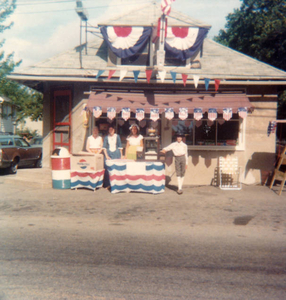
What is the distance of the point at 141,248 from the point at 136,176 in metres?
4.39

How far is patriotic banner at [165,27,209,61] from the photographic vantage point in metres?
11.4

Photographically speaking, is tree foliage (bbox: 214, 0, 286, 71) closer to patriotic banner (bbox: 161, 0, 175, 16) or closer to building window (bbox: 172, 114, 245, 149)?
building window (bbox: 172, 114, 245, 149)

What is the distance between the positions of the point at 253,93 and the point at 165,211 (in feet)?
18.9

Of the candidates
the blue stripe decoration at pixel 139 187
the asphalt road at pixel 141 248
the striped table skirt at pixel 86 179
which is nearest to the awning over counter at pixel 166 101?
the striped table skirt at pixel 86 179

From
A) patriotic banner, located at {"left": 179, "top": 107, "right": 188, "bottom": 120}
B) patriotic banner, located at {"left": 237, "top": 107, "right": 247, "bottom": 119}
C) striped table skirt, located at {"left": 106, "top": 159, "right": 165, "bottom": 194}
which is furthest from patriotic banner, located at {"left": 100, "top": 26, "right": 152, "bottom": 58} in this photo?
striped table skirt, located at {"left": 106, "top": 159, "right": 165, "bottom": 194}

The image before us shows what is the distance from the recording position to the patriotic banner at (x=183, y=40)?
1141 centimetres

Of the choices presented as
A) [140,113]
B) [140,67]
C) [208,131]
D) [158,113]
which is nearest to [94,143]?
[140,113]

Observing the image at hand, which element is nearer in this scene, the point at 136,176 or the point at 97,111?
the point at 136,176

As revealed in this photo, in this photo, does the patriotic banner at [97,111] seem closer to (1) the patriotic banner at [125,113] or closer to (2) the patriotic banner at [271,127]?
(1) the patriotic banner at [125,113]

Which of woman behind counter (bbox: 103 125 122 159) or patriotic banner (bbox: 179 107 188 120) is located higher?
patriotic banner (bbox: 179 107 188 120)

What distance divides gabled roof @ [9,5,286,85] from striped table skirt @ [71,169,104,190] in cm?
306

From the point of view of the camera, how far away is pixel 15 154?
14.3 metres

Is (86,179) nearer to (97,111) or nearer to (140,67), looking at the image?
(97,111)

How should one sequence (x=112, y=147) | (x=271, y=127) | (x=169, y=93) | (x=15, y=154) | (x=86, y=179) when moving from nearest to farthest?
(x=86, y=179) → (x=112, y=147) → (x=271, y=127) → (x=169, y=93) → (x=15, y=154)
